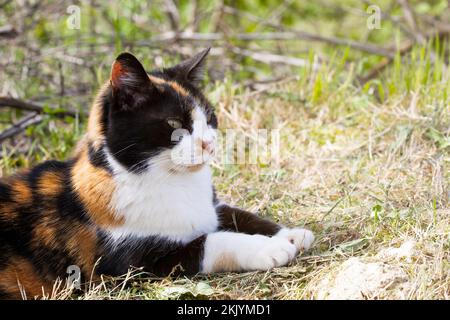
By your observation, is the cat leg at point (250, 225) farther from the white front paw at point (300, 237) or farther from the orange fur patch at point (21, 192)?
the orange fur patch at point (21, 192)

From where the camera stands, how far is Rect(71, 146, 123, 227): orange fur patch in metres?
2.40

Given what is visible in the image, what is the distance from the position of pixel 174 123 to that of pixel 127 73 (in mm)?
273

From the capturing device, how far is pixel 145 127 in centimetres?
238

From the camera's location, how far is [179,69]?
9.01 feet

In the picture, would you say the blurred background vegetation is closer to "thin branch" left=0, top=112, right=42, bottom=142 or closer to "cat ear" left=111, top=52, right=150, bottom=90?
"thin branch" left=0, top=112, right=42, bottom=142

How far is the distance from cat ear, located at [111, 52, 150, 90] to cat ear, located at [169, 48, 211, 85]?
357mm

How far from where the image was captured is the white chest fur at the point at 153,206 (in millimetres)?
2387

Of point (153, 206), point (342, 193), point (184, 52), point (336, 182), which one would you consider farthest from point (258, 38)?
point (153, 206)

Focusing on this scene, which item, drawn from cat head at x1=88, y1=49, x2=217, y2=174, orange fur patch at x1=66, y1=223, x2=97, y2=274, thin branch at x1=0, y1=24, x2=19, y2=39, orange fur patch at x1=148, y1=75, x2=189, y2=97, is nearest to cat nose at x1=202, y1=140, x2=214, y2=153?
cat head at x1=88, y1=49, x2=217, y2=174

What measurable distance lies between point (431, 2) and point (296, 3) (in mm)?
1519

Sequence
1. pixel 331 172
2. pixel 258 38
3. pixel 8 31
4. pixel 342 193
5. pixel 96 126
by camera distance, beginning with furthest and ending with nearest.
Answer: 1. pixel 258 38
2. pixel 8 31
3. pixel 331 172
4. pixel 342 193
5. pixel 96 126

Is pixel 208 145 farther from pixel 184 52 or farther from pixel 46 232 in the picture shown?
pixel 184 52

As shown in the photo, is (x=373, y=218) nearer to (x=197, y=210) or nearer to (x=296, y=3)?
(x=197, y=210)

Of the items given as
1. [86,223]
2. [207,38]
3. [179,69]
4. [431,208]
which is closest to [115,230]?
[86,223]
